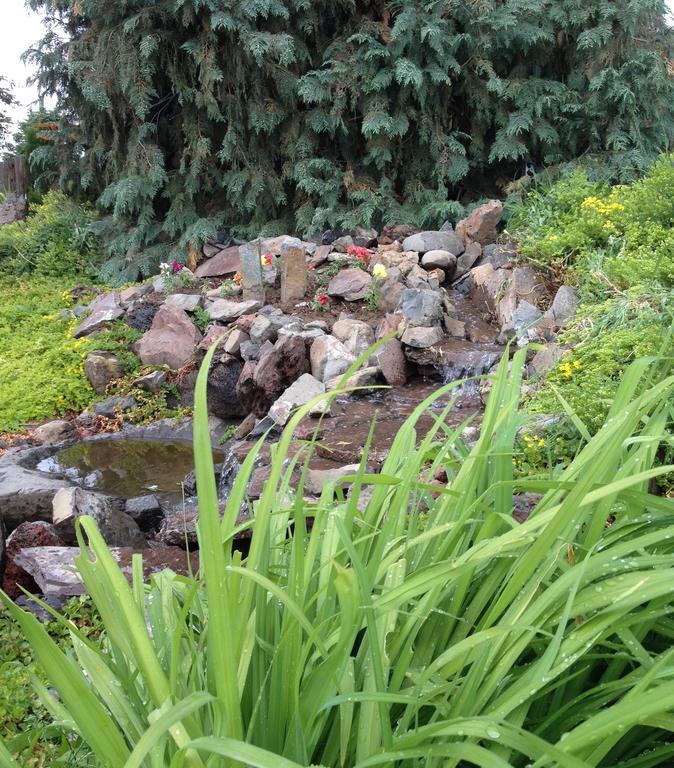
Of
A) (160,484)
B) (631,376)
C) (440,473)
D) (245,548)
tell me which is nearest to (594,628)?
(631,376)

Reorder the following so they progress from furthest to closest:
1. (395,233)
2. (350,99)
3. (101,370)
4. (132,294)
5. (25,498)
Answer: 1. (350,99)
2. (395,233)
3. (132,294)
4. (101,370)
5. (25,498)

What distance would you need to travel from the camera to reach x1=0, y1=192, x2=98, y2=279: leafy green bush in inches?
449

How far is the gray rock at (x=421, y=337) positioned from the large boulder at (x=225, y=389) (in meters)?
1.79

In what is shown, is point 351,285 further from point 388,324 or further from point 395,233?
point 395,233

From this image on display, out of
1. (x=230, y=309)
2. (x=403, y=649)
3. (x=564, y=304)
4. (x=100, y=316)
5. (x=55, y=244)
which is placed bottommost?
(x=564, y=304)

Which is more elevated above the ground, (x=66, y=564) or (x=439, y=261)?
(x=439, y=261)

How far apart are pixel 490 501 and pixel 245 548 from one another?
2.40 metres

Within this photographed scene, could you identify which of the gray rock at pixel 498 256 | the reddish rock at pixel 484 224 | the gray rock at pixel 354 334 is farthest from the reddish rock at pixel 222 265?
the gray rock at pixel 498 256

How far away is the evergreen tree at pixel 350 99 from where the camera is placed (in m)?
9.36

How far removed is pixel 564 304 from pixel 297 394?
8.03 feet

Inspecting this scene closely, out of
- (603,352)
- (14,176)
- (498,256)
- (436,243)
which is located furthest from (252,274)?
(14,176)

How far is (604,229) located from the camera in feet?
21.4

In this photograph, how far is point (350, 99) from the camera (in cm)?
998

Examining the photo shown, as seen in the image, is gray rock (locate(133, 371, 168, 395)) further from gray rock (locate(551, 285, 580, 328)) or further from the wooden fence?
the wooden fence
